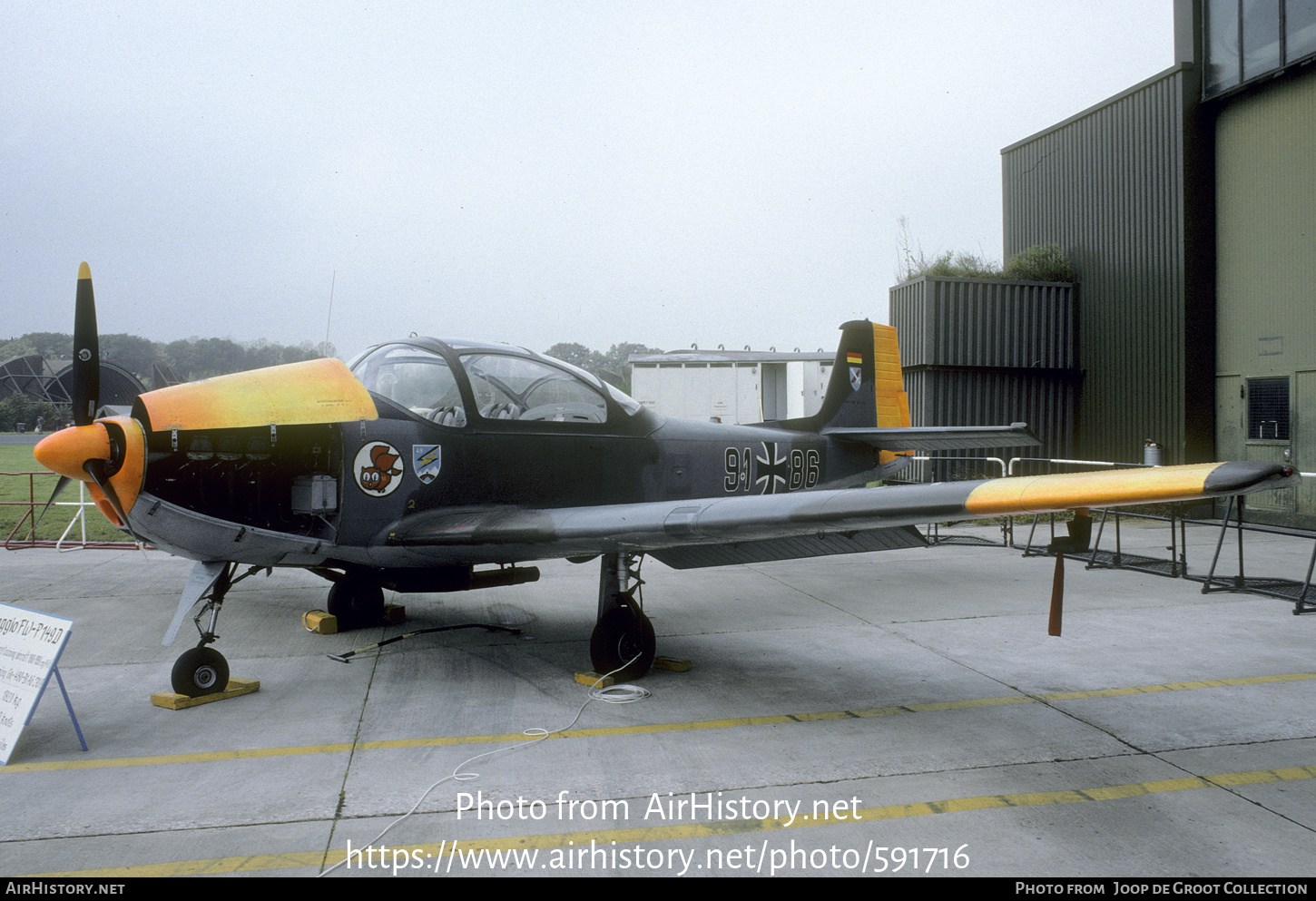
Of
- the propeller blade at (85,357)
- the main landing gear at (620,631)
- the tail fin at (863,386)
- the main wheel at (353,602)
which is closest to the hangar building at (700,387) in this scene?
the tail fin at (863,386)

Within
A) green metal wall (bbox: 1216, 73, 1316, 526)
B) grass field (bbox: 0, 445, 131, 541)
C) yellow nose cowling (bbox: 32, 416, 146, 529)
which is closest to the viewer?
yellow nose cowling (bbox: 32, 416, 146, 529)

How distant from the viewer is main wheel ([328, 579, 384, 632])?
651 centimetres

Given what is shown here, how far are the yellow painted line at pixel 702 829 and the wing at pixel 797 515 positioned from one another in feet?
3.83

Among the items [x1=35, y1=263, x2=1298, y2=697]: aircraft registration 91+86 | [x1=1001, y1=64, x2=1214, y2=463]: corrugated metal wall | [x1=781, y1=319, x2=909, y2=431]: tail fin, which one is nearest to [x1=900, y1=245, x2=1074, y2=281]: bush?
[x1=1001, y1=64, x2=1214, y2=463]: corrugated metal wall

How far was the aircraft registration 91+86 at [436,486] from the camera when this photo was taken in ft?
13.5

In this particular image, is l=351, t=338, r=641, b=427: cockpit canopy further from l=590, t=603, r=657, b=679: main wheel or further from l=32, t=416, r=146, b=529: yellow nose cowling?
l=590, t=603, r=657, b=679: main wheel

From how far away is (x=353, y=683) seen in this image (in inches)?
199

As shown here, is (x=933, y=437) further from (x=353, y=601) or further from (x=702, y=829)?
(x=702, y=829)

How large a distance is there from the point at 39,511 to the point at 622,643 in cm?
1507

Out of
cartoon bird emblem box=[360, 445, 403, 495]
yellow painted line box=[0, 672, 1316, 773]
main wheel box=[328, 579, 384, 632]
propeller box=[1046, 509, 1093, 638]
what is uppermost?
cartoon bird emblem box=[360, 445, 403, 495]

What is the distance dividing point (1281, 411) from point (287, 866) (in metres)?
13.8

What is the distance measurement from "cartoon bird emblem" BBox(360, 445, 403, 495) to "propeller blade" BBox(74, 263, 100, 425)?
1.41 m

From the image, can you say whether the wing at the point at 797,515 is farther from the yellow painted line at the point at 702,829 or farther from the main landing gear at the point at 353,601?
the main landing gear at the point at 353,601

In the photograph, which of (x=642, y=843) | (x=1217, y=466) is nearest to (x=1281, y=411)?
(x=1217, y=466)
